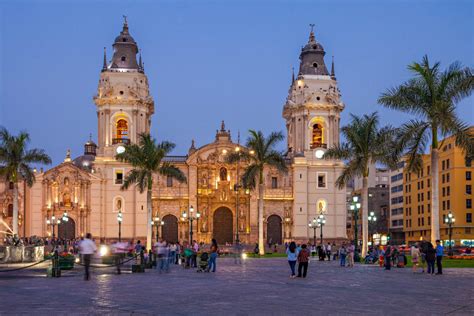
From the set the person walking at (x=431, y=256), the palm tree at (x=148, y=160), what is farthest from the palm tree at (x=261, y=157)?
the person walking at (x=431, y=256)

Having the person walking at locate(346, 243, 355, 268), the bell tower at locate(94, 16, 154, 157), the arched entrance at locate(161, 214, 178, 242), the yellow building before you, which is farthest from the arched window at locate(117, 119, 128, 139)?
the person walking at locate(346, 243, 355, 268)

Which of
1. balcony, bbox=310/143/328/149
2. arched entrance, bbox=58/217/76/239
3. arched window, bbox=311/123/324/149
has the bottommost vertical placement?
arched entrance, bbox=58/217/76/239

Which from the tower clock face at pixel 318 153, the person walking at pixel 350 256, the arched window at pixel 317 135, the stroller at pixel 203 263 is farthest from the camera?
the arched window at pixel 317 135

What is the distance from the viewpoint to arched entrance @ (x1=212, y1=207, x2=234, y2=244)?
88938 mm

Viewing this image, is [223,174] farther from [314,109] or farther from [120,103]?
[120,103]

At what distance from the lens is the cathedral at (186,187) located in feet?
283

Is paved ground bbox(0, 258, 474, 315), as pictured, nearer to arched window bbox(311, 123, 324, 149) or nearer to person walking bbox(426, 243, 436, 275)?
person walking bbox(426, 243, 436, 275)

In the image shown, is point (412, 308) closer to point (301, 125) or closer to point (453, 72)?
point (453, 72)

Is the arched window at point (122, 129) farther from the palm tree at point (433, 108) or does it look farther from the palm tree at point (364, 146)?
the palm tree at point (433, 108)

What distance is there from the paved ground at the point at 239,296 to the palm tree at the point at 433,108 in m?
10.6

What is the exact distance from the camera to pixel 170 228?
289ft

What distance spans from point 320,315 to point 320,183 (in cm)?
7418

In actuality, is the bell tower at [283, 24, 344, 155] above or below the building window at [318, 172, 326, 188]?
above

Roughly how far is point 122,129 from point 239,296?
230 feet
